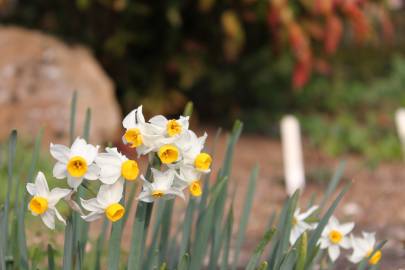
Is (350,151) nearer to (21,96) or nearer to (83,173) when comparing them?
(21,96)

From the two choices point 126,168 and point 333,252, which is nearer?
point 126,168

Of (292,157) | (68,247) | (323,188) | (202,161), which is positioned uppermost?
(202,161)

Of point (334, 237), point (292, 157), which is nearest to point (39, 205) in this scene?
point (334, 237)

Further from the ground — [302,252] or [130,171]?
[130,171]

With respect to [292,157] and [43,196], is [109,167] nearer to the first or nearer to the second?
[43,196]

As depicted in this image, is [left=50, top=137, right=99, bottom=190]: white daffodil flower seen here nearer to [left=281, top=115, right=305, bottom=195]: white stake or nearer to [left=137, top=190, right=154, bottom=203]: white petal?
[left=137, top=190, right=154, bottom=203]: white petal

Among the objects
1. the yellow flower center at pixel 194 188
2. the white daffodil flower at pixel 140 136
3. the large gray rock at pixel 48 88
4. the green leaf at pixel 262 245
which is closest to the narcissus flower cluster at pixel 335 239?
the green leaf at pixel 262 245
